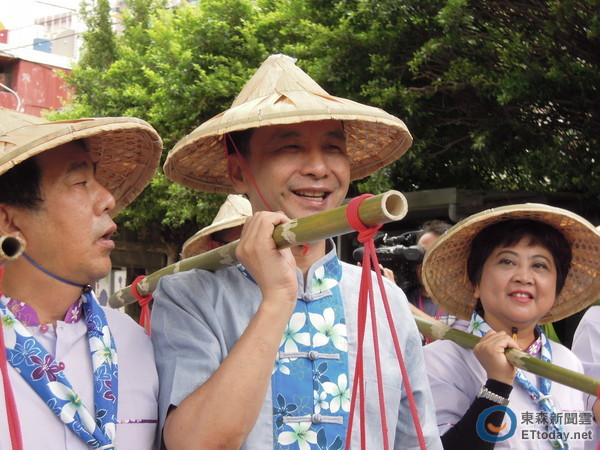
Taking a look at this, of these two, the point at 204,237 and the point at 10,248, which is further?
the point at 204,237

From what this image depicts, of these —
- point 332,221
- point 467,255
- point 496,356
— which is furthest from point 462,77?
point 332,221

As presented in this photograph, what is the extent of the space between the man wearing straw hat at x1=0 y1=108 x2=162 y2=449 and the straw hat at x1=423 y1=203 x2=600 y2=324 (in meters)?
1.13

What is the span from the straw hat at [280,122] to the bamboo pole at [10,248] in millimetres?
649

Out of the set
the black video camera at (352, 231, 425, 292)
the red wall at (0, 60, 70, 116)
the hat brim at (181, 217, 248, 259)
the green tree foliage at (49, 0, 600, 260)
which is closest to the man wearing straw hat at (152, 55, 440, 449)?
the black video camera at (352, 231, 425, 292)

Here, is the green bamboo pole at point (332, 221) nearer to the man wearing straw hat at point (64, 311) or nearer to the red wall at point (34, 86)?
the man wearing straw hat at point (64, 311)

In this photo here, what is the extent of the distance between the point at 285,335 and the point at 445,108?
5.32m

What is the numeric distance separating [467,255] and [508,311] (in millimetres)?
322

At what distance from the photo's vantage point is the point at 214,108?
944cm

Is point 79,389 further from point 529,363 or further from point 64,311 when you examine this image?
point 529,363

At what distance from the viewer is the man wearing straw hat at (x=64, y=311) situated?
153 cm

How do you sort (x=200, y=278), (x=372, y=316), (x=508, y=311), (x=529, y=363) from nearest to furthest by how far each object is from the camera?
1. (x=372, y=316)
2. (x=200, y=278)
3. (x=529, y=363)
4. (x=508, y=311)

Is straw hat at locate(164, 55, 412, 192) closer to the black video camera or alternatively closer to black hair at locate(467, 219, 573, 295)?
→ black hair at locate(467, 219, 573, 295)

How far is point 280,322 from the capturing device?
156cm

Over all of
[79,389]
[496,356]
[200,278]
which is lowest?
[496,356]
